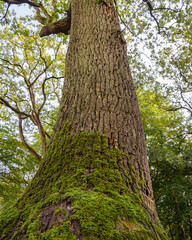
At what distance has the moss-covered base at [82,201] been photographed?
3.52 feet

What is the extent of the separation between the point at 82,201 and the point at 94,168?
0.35m

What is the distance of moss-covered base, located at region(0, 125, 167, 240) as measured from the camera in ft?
3.52

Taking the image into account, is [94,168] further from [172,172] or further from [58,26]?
[172,172]

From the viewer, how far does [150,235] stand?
1188 millimetres

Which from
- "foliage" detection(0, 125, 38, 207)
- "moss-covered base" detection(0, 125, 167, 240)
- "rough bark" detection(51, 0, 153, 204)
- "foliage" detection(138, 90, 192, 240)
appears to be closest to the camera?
"moss-covered base" detection(0, 125, 167, 240)

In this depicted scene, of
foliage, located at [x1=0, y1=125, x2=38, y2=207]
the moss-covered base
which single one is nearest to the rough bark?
the moss-covered base

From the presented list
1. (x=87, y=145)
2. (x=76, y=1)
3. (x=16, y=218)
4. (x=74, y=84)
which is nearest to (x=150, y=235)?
(x=87, y=145)

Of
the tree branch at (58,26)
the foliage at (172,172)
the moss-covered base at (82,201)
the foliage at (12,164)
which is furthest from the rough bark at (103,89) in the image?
the foliage at (12,164)

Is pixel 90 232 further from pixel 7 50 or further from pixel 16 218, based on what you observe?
pixel 7 50

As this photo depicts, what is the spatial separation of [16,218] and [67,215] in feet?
1.76

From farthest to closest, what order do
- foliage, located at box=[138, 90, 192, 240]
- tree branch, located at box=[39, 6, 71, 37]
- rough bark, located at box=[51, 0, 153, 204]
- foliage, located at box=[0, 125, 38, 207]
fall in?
foliage, located at box=[0, 125, 38, 207] < foliage, located at box=[138, 90, 192, 240] < tree branch, located at box=[39, 6, 71, 37] < rough bark, located at box=[51, 0, 153, 204]

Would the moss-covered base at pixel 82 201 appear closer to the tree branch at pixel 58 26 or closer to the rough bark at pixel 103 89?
the rough bark at pixel 103 89

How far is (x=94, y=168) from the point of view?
1508mm

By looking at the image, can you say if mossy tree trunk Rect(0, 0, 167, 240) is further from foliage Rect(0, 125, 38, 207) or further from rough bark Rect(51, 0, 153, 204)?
foliage Rect(0, 125, 38, 207)
